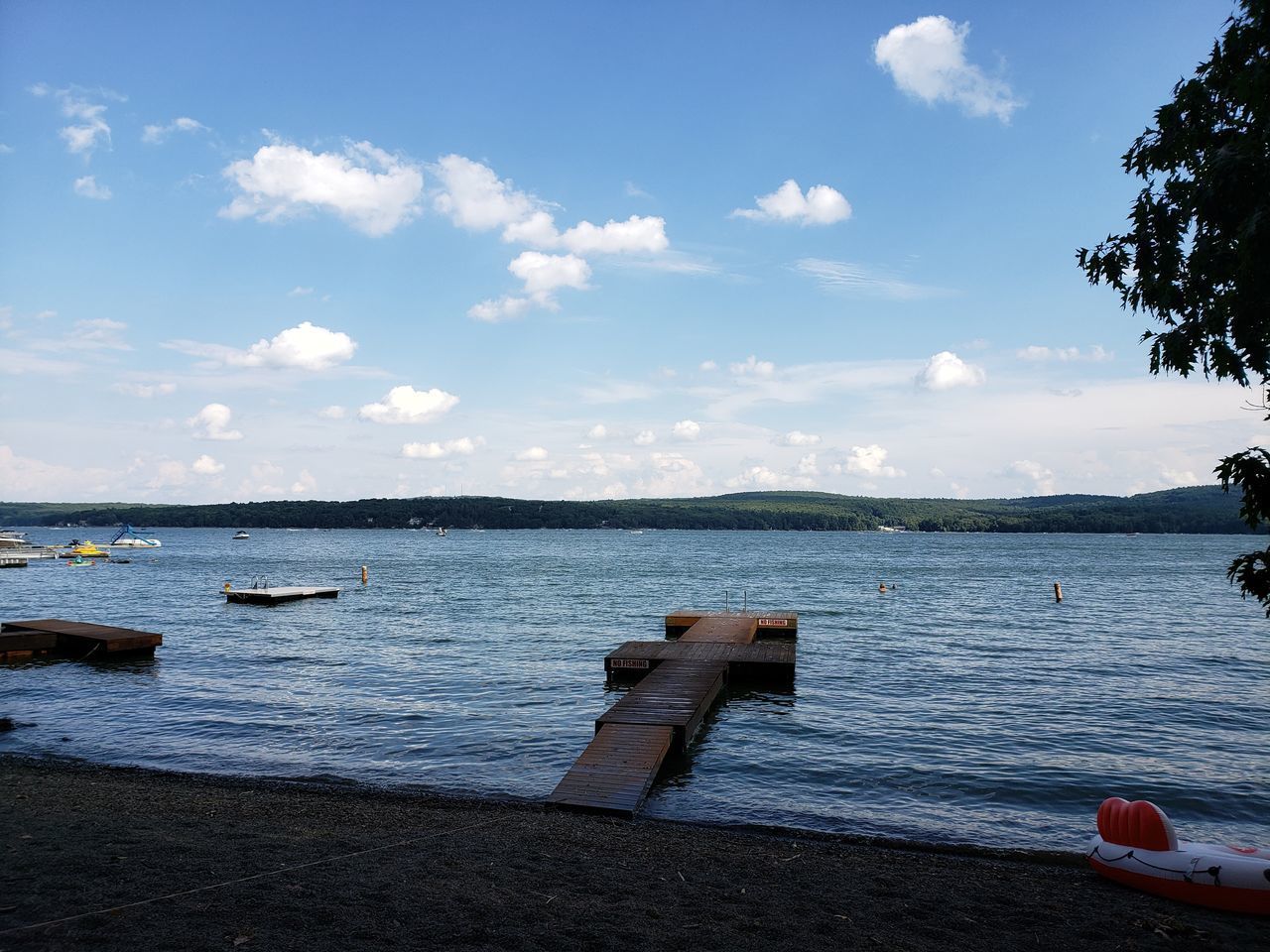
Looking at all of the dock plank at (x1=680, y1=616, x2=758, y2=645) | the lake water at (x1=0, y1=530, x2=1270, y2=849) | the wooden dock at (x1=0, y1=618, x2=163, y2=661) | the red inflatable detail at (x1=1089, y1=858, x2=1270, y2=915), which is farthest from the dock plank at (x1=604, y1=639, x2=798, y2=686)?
the wooden dock at (x1=0, y1=618, x2=163, y2=661)

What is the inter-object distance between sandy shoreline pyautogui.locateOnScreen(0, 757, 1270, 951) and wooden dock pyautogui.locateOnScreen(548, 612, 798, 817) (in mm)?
1080

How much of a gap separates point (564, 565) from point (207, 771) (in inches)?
3423

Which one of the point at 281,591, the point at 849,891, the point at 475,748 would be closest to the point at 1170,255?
the point at 849,891

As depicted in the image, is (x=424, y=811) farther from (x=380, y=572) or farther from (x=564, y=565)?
(x=564, y=565)

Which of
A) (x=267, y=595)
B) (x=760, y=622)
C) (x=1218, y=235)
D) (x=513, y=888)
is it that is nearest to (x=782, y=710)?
(x=760, y=622)

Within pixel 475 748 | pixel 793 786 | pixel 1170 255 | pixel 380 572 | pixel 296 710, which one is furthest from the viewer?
pixel 380 572

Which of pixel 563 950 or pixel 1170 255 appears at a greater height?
pixel 1170 255

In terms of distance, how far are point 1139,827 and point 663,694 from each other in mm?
11862

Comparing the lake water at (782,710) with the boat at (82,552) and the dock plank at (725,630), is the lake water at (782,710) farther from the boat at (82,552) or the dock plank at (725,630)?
the boat at (82,552)

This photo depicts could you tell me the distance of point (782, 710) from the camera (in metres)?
22.8

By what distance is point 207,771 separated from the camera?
54.3 feet

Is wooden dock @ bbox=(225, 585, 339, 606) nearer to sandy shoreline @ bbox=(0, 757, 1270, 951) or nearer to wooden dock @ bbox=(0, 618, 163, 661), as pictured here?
wooden dock @ bbox=(0, 618, 163, 661)

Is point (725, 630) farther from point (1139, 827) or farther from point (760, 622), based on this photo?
point (1139, 827)

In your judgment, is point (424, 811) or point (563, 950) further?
point (424, 811)
